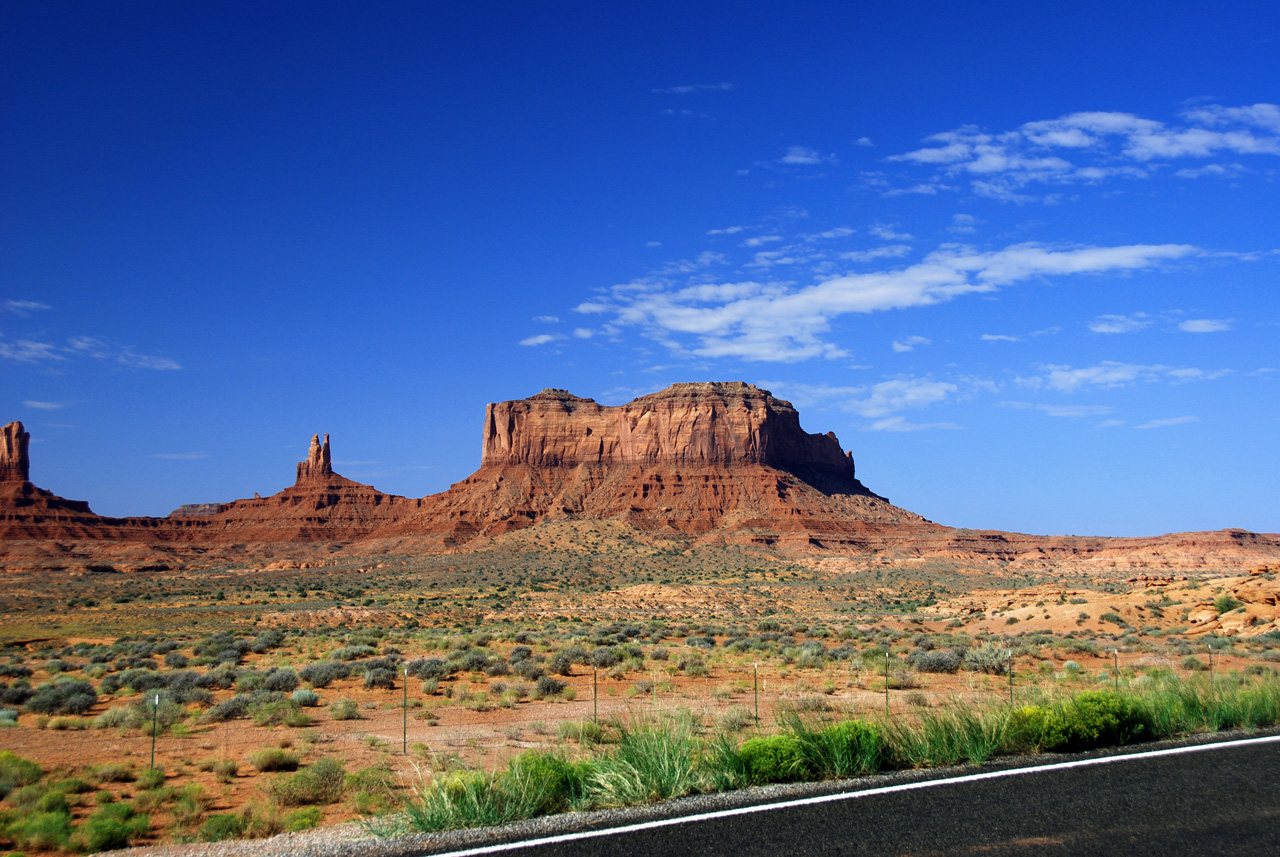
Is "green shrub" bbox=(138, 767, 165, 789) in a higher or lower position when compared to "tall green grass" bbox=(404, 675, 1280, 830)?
lower

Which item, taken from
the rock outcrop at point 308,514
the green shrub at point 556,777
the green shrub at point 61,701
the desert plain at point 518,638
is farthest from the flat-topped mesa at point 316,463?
the green shrub at point 556,777

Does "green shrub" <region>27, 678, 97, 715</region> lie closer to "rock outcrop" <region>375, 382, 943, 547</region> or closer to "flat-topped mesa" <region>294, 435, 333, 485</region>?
"rock outcrop" <region>375, 382, 943, 547</region>

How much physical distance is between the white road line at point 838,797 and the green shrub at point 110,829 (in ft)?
13.8

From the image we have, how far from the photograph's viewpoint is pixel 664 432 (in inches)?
5022

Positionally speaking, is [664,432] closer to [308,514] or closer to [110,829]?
[308,514]

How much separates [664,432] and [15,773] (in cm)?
11810

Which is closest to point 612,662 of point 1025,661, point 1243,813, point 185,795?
point 1025,661

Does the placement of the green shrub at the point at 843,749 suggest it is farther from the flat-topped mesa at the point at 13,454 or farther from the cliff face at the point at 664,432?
the flat-topped mesa at the point at 13,454

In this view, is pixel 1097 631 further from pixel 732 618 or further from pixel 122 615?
pixel 122 615

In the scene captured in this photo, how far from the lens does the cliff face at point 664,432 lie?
409 ft

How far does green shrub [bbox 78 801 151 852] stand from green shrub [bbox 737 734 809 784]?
20.1ft

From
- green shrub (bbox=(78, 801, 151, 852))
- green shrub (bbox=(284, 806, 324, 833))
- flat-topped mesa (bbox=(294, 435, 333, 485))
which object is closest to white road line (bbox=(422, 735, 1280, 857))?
green shrub (bbox=(284, 806, 324, 833))

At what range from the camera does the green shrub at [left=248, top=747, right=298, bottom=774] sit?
37.1ft

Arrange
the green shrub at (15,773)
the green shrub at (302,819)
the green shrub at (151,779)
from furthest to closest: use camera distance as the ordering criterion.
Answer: the green shrub at (151,779) → the green shrub at (15,773) → the green shrub at (302,819)
